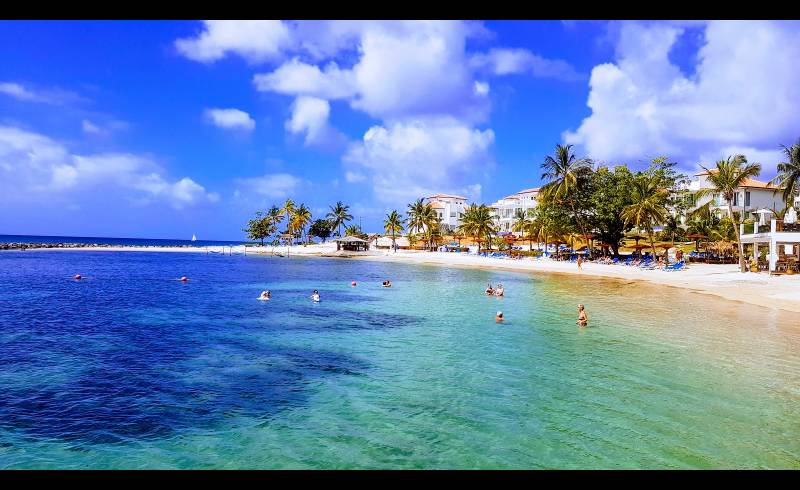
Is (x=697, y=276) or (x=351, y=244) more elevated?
(x=351, y=244)

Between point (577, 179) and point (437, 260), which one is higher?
point (577, 179)

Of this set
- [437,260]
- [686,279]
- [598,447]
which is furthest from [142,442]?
[437,260]

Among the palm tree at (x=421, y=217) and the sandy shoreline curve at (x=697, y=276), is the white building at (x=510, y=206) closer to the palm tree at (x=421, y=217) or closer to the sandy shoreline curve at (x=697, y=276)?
the palm tree at (x=421, y=217)

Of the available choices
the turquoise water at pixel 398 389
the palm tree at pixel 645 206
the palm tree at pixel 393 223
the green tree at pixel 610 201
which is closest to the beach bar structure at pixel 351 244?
the palm tree at pixel 393 223

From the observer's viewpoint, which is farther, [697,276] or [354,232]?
[354,232]

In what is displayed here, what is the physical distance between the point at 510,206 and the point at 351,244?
38.1 m

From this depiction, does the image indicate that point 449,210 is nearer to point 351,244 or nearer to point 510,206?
point 510,206

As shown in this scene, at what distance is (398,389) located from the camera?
41.4 feet

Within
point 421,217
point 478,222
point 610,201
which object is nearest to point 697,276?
point 610,201

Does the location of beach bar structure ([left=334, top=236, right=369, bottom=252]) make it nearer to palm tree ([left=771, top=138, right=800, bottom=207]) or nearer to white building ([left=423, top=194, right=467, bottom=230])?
white building ([left=423, top=194, right=467, bottom=230])
